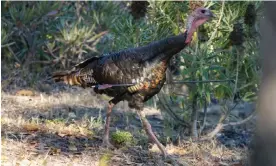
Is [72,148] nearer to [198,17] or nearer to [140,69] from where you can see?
[140,69]

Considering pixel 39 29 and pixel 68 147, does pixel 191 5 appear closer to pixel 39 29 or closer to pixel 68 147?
pixel 68 147

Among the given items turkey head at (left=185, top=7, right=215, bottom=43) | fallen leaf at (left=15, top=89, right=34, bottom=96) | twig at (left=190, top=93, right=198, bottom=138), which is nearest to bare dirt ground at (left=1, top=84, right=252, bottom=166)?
twig at (left=190, top=93, right=198, bottom=138)

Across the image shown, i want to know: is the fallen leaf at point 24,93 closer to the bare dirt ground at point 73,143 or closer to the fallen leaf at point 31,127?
the bare dirt ground at point 73,143

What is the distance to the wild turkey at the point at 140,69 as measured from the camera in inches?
241

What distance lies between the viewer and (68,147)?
641cm

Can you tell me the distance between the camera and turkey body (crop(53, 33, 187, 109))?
20.1 ft

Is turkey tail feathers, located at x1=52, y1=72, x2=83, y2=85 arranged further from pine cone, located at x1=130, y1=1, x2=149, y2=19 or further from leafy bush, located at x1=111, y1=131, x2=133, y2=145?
pine cone, located at x1=130, y1=1, x2=149, y2=19

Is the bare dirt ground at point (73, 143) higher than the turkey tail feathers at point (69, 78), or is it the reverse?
the turkey tail feathers at point (69, 78)

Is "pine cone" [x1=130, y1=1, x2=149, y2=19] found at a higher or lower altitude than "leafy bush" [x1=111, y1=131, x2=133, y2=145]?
higher

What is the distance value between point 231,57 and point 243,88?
15.3 inches

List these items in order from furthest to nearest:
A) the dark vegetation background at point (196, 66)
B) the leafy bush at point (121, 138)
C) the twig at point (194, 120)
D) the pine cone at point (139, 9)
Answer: the pine cone at point (139, 9)
the twig at point (194, 120)
the dark vegetation background at point (196, 66)
the leafy bush at point (121, 138)

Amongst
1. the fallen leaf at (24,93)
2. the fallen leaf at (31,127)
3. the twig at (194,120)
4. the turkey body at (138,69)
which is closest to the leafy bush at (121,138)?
the turkey body at (138,69)

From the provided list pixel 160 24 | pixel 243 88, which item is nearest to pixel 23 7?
pixel 160 24

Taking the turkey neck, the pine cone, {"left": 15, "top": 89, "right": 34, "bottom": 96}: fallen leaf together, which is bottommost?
{"left": 15, "top": 89, "right": 34, "bottom": 96}: fallen leaf
